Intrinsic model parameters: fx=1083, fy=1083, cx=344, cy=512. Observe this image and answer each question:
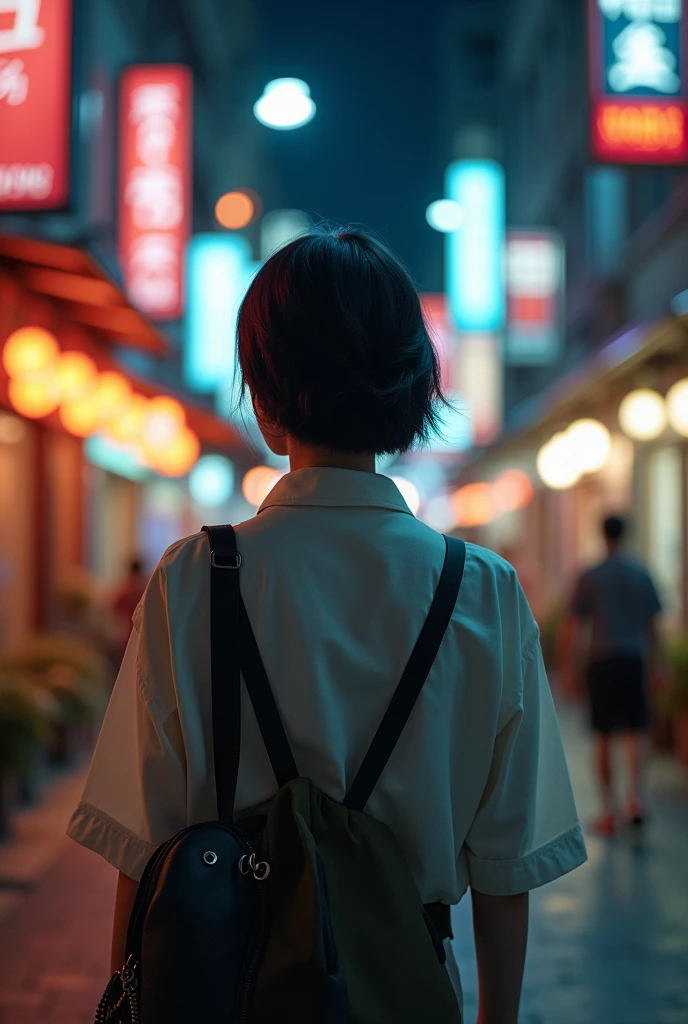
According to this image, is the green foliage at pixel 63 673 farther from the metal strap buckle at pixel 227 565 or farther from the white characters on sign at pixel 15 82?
the metal strap buckle at pixel 227 565

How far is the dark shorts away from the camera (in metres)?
7.00

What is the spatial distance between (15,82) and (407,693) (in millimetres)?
5954

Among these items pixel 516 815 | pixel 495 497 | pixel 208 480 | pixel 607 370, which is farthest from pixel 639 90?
pixel 208 480

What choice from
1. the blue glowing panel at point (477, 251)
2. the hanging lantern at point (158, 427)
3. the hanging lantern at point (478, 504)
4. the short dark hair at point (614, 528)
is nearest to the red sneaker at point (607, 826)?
the short dark hair at point (614, 528)

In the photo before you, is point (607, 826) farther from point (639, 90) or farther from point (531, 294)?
point (531, 294)

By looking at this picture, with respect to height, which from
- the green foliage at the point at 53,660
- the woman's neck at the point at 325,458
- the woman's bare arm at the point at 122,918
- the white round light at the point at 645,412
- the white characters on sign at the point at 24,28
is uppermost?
the white characters on sign at the point at 24,28

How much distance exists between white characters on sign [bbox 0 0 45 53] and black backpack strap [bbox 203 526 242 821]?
19.2 feet

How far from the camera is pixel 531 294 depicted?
18.7 m

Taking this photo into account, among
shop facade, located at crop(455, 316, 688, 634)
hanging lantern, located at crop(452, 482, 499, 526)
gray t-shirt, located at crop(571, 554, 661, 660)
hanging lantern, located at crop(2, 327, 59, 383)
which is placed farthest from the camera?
hanging lantern, located at crop(452, 482, 499, 526)

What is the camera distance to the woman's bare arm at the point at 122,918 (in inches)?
56.3

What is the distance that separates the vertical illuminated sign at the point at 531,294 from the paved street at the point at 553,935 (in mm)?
12709

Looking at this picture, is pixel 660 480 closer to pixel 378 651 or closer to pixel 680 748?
pixel 680 748

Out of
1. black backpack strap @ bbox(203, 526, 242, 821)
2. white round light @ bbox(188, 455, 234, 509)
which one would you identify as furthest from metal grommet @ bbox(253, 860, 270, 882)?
white round light @ bbox(188, 455, 234, 509)

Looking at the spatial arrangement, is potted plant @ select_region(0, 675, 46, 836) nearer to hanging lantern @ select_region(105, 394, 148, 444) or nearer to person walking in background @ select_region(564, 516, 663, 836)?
person walking in background @ select_region(564, 516, 663, 836)
